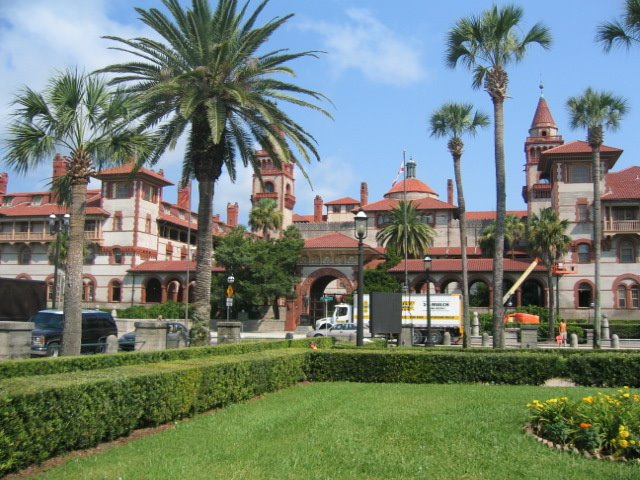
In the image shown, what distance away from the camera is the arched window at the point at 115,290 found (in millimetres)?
62406

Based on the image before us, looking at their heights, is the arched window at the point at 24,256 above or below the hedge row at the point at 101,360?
above

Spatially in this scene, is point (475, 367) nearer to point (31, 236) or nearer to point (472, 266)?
point (472, 266)

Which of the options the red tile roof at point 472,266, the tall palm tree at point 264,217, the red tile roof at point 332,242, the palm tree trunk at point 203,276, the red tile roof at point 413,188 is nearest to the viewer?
the palm tree trunk at point 203,276

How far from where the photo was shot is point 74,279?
17812 millimetres

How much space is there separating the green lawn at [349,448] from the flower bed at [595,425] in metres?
0.29

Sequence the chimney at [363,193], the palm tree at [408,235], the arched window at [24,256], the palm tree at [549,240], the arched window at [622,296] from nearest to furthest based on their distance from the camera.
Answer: the palm tree at [549,240] < the arched window at [622,296] < the palm tree at [408,235] < the arched window at [24,256] < the chimney at [363,193]

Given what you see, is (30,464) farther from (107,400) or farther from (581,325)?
(581,325)

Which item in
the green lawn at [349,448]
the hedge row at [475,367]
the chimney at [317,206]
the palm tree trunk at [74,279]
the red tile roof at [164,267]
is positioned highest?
the chimney at [317,206]

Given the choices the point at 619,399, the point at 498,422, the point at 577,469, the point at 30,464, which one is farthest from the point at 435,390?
the point at 30,464

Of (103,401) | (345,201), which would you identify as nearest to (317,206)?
(345,201)

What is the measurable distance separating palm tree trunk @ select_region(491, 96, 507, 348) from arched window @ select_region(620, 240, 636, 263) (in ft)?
109

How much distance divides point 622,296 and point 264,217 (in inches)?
1571

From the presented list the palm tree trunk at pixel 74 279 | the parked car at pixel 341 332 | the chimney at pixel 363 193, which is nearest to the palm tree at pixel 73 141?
the palm tree trunk at pixel 74 279

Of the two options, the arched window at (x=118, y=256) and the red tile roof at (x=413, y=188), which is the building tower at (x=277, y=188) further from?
the arched window at (x=118, y=256)
